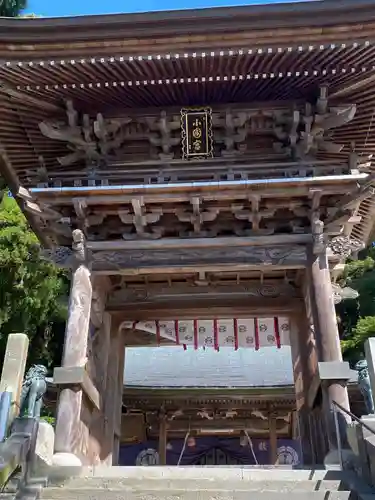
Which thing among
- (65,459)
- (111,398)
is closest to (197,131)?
(111,398)

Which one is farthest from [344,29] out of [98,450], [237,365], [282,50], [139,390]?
[237,365]

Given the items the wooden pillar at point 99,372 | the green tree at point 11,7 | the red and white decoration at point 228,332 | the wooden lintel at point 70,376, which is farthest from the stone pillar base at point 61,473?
the green tree at point 11,7

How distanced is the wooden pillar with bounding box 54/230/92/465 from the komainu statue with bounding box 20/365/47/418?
0.61m

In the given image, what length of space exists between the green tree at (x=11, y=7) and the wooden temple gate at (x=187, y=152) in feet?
42.9

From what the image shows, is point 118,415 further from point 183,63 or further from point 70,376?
point 183,63

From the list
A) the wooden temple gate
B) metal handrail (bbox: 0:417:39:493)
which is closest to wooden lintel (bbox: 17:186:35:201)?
the wooden temple gate

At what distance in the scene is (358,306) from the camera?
20.9m

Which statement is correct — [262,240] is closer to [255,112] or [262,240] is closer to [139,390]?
[255,112]

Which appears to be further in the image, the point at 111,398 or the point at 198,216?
the point at 111,398

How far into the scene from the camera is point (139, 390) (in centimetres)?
1442

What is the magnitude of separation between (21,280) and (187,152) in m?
8.95

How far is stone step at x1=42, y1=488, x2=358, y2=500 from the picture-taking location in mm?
4676

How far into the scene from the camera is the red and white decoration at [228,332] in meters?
10.9

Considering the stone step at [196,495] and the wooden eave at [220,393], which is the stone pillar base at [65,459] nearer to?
the stone step at [196,495]
